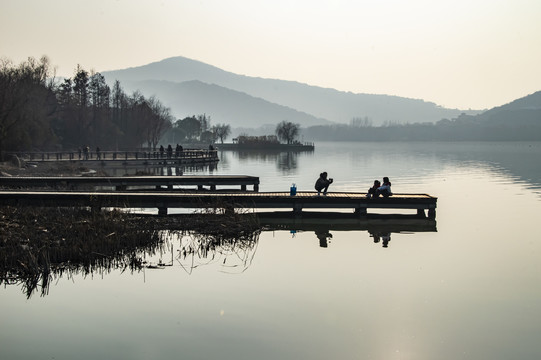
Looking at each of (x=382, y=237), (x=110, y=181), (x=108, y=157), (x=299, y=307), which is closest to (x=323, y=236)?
(x=382, y=237)

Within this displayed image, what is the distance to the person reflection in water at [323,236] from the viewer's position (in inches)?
904

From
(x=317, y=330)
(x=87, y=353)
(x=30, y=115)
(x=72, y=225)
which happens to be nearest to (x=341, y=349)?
(x=317, y=330)

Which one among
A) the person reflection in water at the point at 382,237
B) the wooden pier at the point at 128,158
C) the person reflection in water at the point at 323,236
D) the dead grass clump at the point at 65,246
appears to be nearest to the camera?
the dead grass clump at the point at 65,246

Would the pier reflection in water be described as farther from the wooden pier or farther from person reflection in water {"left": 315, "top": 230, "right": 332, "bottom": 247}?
the wooden pier

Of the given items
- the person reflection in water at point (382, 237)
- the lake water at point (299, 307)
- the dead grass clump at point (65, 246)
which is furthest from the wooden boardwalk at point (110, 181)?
the lake water at point (299, 307)

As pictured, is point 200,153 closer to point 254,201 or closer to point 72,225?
point 254,201

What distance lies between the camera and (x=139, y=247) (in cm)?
1984

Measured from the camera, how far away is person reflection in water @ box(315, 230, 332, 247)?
22953 mm

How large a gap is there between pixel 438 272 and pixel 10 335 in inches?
508

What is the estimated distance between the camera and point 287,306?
1446 cm

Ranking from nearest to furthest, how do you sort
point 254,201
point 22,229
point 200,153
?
point 22,229 < point 254,201 < point 200,153

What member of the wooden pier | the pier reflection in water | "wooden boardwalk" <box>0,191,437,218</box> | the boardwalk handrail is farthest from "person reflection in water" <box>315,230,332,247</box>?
the boardwalk handrail

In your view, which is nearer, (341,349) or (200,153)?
(341,349)

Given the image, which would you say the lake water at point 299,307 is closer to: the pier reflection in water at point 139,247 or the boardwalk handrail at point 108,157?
the pier reflection in water at point 139,247
